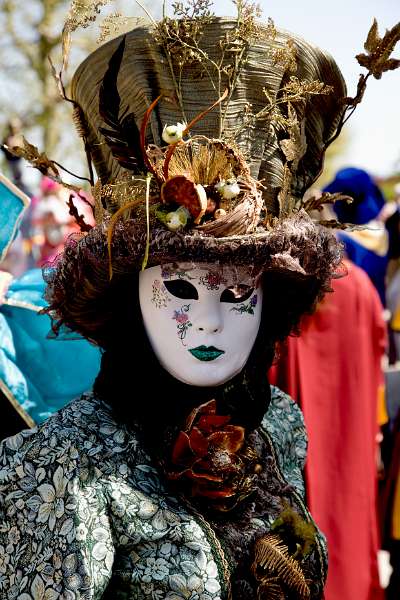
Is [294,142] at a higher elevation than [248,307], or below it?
higher

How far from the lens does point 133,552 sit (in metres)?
1.76

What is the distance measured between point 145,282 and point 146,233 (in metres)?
0.19

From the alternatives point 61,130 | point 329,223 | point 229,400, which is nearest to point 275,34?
point 329,223

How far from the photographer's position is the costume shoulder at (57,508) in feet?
5.43

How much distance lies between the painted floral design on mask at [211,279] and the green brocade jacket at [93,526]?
374mm

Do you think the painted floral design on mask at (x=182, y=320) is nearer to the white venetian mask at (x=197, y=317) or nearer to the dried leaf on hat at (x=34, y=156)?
the white venetian mask at (x=197, y=317)

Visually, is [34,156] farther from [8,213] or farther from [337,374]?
[337,374]

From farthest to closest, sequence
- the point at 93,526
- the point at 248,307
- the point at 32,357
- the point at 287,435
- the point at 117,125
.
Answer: the point at 32,357, the point at 287,435, the point at 248,307, the point at 117,125, the point at 93,526

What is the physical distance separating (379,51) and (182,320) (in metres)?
0.73

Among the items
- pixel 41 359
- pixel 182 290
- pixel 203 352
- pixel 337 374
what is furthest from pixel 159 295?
pixel 337 374

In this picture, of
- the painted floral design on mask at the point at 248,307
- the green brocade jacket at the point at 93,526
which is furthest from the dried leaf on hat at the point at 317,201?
the green brocade jacket at the point at 93,526

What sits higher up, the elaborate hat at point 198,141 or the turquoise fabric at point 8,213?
the elaborate hat at point 198,141

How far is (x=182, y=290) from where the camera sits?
188cm

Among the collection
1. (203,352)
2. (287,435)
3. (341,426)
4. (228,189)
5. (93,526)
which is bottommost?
(341,426)
